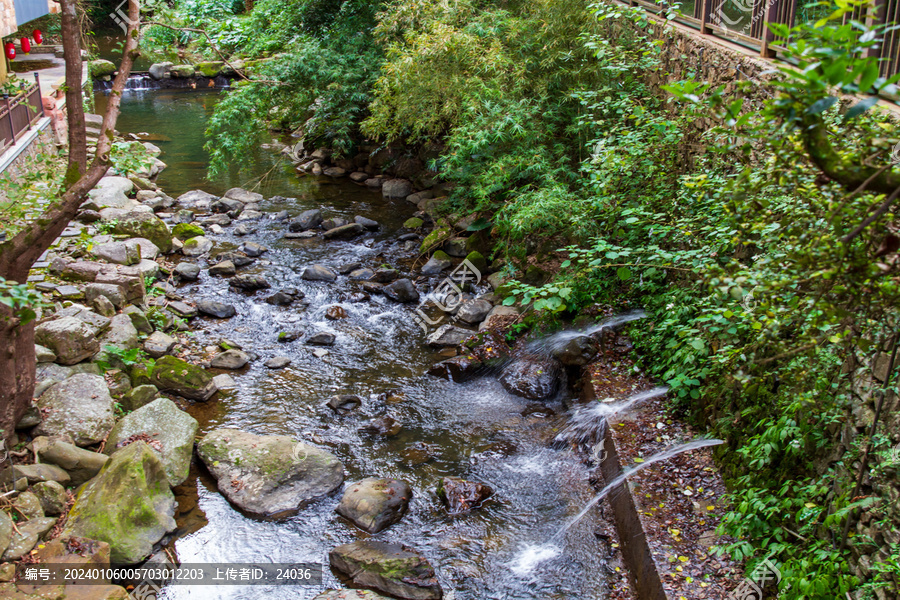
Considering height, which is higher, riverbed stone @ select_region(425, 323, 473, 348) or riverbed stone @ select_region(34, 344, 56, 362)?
riverbed stone @ select_region(34, 344, 56, 362)

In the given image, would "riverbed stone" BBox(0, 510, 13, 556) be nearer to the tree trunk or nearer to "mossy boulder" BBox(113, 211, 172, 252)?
the tree trunk

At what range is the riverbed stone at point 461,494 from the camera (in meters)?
5.25

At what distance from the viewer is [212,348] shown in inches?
306

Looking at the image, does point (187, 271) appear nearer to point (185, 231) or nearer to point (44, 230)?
point (185, 231)

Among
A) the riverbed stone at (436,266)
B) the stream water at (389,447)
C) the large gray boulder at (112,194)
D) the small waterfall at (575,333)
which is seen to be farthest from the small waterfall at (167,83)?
the small waterfall at (575,333)

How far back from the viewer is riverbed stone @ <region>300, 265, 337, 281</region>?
9648 mm

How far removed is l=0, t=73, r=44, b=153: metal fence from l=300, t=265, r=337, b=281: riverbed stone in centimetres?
575

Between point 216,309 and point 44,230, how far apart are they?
3917 mm

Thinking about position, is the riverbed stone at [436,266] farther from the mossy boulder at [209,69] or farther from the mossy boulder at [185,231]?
the mossy boulder at [209,69]

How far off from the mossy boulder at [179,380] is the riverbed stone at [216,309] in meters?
1.75

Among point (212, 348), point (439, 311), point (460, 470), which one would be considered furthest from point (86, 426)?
point (439, 311)

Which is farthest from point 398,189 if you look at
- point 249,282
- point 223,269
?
point 249,282

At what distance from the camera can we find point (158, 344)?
287 inches

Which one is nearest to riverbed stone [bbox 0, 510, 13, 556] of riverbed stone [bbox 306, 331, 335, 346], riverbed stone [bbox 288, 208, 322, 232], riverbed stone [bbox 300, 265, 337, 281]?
riverbed stone [bbox 306, 331, 335, 346]
